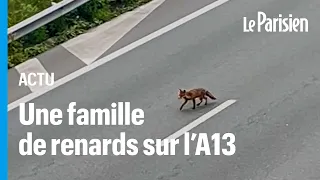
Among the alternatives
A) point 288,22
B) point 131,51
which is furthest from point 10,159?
point 288,22

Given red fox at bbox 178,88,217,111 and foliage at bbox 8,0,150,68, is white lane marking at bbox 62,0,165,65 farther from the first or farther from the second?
red fox at bbox 178,88,217,111

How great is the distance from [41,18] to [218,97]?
3.44 meters

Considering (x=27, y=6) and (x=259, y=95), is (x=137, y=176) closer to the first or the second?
(x=259, y=95)

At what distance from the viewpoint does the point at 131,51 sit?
9.31m

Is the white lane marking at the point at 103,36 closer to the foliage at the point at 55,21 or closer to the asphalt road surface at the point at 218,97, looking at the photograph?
the foliage at the point at 55,21

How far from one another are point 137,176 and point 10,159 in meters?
1.60

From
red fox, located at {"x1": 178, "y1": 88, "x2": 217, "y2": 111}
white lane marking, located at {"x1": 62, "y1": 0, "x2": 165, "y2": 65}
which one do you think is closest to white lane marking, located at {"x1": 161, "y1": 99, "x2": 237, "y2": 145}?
red fox, located at {"x1": 178, "y1": 88, "x2": 217, "y2": 111}

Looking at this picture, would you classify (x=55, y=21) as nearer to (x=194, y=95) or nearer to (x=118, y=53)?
(x=118, y=53)

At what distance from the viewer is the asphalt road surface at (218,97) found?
6.23 meters

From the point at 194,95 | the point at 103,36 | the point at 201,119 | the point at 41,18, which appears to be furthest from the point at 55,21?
the point at 201,119

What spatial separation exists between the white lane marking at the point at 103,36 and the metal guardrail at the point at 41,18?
1.65ft

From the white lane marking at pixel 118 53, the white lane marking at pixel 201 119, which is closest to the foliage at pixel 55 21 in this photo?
the white lane marking at pixel 118 53

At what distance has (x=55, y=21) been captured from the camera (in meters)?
9.94

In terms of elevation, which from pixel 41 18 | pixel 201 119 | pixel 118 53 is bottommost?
pixel 201 119
